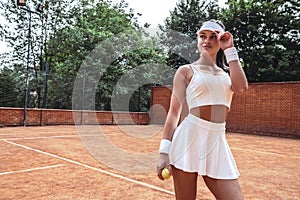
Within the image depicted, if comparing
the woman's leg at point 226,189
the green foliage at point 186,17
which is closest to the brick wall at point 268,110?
the green foliage at point 186,17

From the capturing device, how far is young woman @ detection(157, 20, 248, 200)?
4.26 feet

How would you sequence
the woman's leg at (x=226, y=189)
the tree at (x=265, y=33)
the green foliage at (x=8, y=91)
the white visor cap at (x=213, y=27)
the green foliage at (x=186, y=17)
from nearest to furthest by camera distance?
the woman's leg at (x=226, y=189), the white visor cap at (x=213, y=27), the green foliage at (x=8, y=91), the green foliage at (x=186, y=17), the tree at (x=265, y=33)

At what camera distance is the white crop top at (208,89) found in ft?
4.34

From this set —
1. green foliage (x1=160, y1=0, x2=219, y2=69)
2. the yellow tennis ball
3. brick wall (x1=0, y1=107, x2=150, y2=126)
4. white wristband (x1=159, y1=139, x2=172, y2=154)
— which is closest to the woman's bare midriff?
white wristband (x1=159, y1=139, x2=172, y2=154)

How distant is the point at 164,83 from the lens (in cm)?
1839

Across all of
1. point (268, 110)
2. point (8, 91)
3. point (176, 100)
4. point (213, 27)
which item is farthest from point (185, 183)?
point (8, 91)

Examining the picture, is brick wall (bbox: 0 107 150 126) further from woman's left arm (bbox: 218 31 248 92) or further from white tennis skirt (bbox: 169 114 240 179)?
woman's left arm (bbox: 218 31 248 92)

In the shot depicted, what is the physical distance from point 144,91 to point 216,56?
61.7 feet

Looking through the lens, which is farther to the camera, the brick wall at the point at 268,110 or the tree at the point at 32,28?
the tree at the point at 32,28

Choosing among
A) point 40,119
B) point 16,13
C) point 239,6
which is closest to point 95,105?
point 40,119

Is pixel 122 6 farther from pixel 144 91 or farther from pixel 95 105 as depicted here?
pixel 95 105

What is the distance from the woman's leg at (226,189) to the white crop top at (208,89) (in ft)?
1.22

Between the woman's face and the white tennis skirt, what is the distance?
0.36m

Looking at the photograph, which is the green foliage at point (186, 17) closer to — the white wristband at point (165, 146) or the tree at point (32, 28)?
the tree at point (32, 28)
